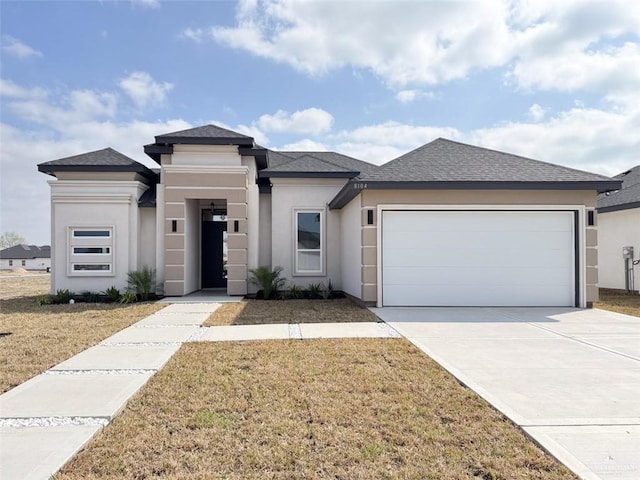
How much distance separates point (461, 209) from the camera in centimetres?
952

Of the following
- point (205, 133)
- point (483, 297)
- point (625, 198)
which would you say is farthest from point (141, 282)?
point (625, 198)

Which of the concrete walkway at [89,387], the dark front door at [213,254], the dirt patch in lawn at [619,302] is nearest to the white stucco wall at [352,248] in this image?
the concrete walkway at [89,387]

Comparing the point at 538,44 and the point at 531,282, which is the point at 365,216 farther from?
the point at 538,44

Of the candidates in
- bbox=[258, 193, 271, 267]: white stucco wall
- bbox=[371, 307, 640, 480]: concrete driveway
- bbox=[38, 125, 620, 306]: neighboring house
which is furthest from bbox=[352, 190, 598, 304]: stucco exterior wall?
bbox=[258, 193, 271, 267]: white stucco wall

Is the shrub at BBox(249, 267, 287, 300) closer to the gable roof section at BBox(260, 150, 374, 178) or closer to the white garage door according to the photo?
the gable roof section at BBox(260, 150, 374, 178)

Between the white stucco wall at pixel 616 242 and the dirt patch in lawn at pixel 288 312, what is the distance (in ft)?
34.3

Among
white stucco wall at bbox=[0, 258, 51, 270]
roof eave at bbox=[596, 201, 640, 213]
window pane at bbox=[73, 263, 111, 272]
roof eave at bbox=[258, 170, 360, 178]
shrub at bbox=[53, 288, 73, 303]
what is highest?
roof eave at bbox=[258, 170, 360, 178]

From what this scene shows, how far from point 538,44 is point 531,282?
6.66 metres

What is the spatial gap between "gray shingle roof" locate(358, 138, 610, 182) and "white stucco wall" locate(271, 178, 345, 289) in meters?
3.23

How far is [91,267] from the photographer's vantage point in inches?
474

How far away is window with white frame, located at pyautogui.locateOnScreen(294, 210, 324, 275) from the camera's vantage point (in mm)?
12789

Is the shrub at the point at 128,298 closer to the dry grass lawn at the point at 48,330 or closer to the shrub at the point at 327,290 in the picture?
the dry grass lawn at the point at 48,330

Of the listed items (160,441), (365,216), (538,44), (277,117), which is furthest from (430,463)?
(277,117)

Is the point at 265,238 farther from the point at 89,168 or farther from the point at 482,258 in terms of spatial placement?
the point at 482,258
